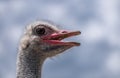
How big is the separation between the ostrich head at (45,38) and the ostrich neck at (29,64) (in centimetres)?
10

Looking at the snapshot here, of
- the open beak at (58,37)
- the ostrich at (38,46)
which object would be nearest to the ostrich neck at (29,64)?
the ostrich at (38,46)

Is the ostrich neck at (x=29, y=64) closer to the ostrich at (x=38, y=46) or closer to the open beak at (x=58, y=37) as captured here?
the ostrich at (x=38, y=46)

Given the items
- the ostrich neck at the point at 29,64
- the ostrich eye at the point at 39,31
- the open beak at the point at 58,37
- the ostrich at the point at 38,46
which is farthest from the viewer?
the ostrich eye at the point at 39,31

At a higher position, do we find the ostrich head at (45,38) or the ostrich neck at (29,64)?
the ostrich head at (45,38)

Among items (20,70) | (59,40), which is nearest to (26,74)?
(20,70)

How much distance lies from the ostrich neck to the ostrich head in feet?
0.31

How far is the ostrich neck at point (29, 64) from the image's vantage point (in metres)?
12.2

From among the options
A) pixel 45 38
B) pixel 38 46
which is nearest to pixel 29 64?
pixel 38 46

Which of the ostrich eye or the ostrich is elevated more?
the ostrich eye

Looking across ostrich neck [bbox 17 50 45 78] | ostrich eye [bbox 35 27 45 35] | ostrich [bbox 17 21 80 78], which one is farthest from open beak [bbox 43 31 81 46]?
ostrich neck [bbox 17 50 45 78]

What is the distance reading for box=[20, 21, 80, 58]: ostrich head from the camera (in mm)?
12570

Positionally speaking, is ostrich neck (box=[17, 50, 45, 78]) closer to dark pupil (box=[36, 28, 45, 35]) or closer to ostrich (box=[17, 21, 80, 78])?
ostrich (box=[17, 21, 80, 78])

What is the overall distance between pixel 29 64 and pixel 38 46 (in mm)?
432

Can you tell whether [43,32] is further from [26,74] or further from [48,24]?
[26,74]
